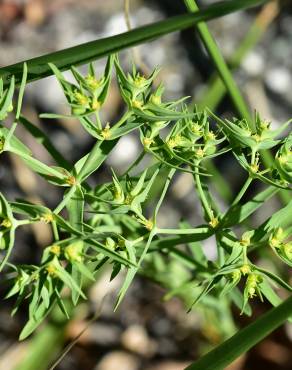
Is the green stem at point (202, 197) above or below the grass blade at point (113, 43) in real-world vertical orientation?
below

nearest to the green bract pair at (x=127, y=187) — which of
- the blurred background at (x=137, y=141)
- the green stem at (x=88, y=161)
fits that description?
A: the green stem at (x=88, y=161)

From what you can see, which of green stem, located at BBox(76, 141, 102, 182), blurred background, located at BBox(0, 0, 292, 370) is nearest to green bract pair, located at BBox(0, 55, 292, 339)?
green stem, located at BBox(76, 141, 102, 182)

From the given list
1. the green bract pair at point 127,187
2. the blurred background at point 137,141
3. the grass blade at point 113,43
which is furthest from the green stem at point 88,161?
the blurred background at point 137,141

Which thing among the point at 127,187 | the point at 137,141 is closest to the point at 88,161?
the point at 127,187

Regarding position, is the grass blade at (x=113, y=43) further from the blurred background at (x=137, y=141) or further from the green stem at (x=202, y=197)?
the blurred background at (x=137, y=141)

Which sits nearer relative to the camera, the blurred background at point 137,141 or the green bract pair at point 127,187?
the green bract pair at point 127,187

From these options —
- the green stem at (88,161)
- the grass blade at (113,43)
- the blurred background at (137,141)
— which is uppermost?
the grass blade at (113,43)

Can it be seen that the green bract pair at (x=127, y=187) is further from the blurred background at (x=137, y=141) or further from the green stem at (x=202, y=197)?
the blurred background at (x=137, y=141)

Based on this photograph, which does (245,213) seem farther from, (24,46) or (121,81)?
(24,46)

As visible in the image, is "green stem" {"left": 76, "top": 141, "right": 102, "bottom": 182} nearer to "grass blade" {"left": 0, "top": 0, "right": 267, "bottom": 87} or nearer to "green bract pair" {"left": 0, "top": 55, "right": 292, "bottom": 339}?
"green bract pair" {"left": 0, "top": 55, "right": 292, "bottom": 339}
